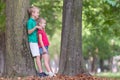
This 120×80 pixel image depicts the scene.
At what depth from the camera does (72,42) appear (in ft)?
31.0

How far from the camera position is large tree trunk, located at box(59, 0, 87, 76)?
9.42 meters

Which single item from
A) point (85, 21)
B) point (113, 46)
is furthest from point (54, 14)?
point (113, 46)

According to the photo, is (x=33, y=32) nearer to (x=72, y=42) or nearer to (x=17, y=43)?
(x=17, y=43)

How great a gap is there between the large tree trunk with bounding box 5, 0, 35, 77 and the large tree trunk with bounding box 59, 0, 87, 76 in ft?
3.29

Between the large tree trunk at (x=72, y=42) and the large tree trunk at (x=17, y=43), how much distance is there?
1.00m

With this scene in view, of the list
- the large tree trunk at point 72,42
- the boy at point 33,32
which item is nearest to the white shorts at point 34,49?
the boy at point 33,32

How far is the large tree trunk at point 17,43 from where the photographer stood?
884 cm

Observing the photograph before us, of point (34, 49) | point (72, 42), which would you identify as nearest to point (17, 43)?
point (34, 49)

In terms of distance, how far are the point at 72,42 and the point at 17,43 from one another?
1.53m

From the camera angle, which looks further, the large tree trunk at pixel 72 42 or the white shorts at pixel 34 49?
the large tree trunk at pixel 72 42

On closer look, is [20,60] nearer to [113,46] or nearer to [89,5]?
[89,5]

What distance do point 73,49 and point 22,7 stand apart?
178 centimetres

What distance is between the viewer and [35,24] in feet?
29.7

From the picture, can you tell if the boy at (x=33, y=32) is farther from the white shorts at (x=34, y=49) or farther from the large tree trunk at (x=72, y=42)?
the large tree trunk at (x=72, y=42)
